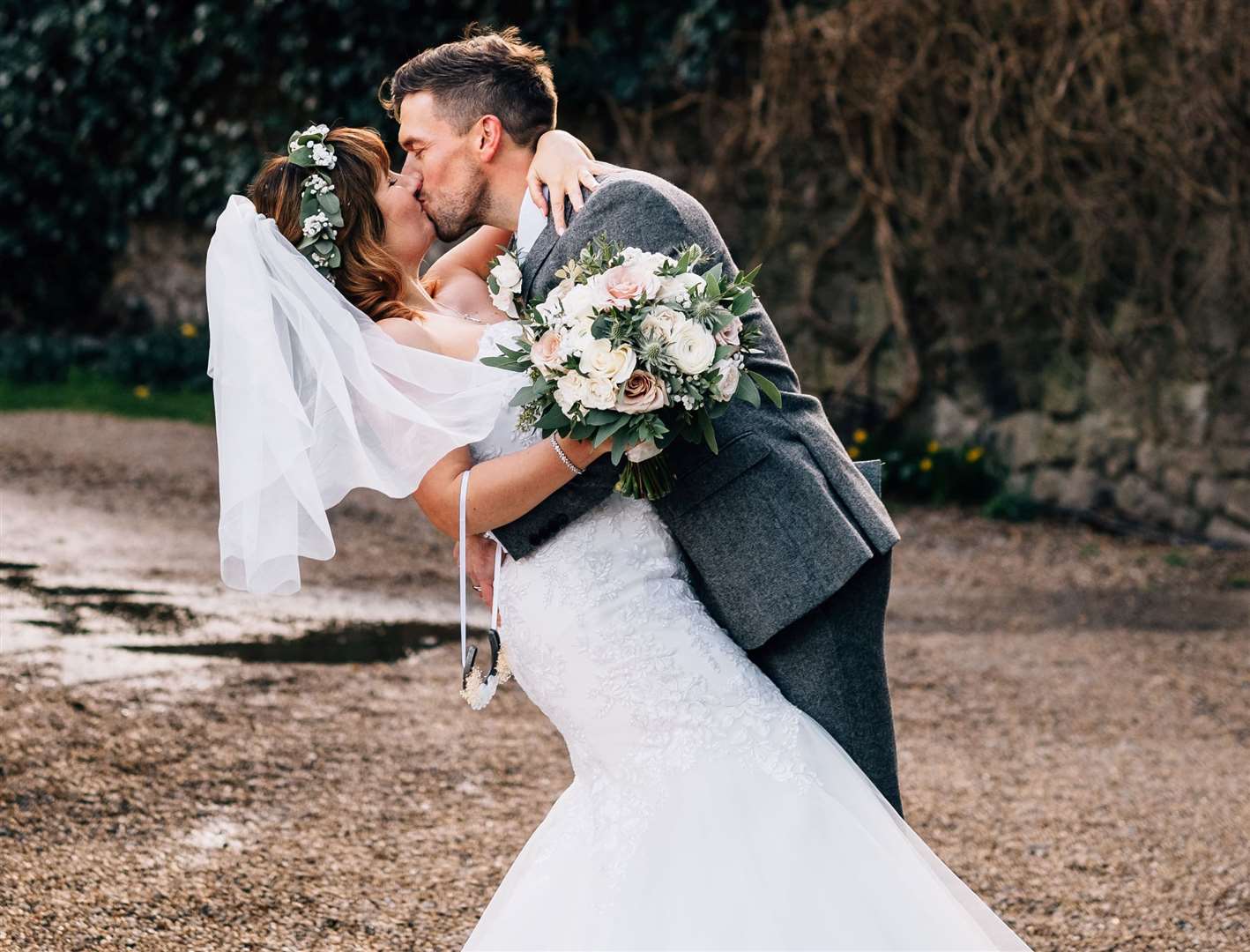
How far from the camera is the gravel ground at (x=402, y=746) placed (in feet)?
11.1

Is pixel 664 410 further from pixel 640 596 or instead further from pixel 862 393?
pixel 862 393

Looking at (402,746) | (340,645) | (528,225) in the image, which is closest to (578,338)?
(528,225)

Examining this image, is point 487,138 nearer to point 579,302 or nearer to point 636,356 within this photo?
point 579,302

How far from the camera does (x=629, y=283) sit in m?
2.15

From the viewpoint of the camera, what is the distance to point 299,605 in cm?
594

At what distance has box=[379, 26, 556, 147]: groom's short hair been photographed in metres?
2.77

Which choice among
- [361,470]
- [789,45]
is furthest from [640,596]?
[789,45]

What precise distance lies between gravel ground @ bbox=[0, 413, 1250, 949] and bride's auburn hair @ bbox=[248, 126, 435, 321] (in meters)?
1.51

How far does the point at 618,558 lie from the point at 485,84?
40.2 inches

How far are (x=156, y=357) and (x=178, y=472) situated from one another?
2.61 meters

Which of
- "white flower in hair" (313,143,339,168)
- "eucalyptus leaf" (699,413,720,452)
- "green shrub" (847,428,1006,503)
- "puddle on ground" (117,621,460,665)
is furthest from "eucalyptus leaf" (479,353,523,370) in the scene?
"green shrub" (847,428,1006,503)

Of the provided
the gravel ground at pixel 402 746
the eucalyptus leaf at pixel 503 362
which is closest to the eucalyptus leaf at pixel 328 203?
the eucalyptus leaf at pixel 503 362

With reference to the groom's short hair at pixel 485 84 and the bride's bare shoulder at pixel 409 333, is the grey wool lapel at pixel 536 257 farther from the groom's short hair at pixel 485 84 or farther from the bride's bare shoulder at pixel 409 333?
the groom's short hair at pixel 485 84

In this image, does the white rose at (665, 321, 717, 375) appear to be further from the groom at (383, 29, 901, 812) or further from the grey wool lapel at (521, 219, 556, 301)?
the grey wool lapel at (521, 219, 556, 301)
